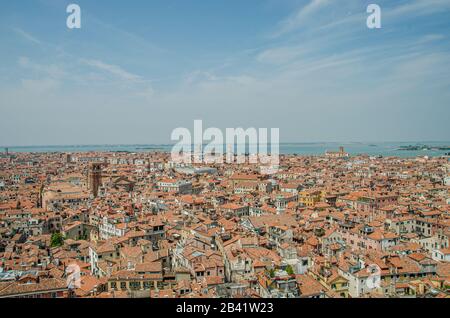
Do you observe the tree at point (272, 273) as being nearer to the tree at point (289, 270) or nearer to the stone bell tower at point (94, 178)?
the tree at point (289, 270)

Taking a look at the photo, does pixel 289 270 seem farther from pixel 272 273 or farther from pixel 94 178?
pixel 94 178

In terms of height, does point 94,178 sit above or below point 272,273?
above

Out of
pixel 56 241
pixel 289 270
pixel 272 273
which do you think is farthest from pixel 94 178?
pixel 272 273

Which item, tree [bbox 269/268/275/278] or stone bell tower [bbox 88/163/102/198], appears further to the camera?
stone bell tower [bbox 88/163/102/198]

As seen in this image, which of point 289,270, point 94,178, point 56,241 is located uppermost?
point 94,178

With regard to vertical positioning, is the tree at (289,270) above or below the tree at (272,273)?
below

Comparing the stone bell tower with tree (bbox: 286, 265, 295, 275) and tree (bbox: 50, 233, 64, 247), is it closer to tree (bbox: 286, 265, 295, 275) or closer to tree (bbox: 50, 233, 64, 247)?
tree (bbox: 50, 233, 64, 247)

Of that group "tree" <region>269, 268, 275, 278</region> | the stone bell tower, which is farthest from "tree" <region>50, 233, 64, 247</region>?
the stone bell tower

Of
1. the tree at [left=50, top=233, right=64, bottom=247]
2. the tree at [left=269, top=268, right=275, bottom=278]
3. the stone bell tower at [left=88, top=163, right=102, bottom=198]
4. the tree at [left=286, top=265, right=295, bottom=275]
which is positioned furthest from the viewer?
the stone bell tower at [left=88, top=163, right=102, bottom=198]

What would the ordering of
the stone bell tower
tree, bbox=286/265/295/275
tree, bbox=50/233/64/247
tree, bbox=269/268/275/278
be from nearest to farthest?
1. tree, bbox=269/268/275/278
2. tree, bbox=286/265/295/275
3. tree, bbox=50/233/64/247
4. the stone bell tower

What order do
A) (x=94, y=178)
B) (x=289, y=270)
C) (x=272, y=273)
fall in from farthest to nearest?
(x=94, y=178) → (x=289, y=270) → (x=272, y=273)

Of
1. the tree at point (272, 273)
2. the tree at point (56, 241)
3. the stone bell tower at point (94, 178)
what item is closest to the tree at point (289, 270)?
the tree at point (272, 273)
